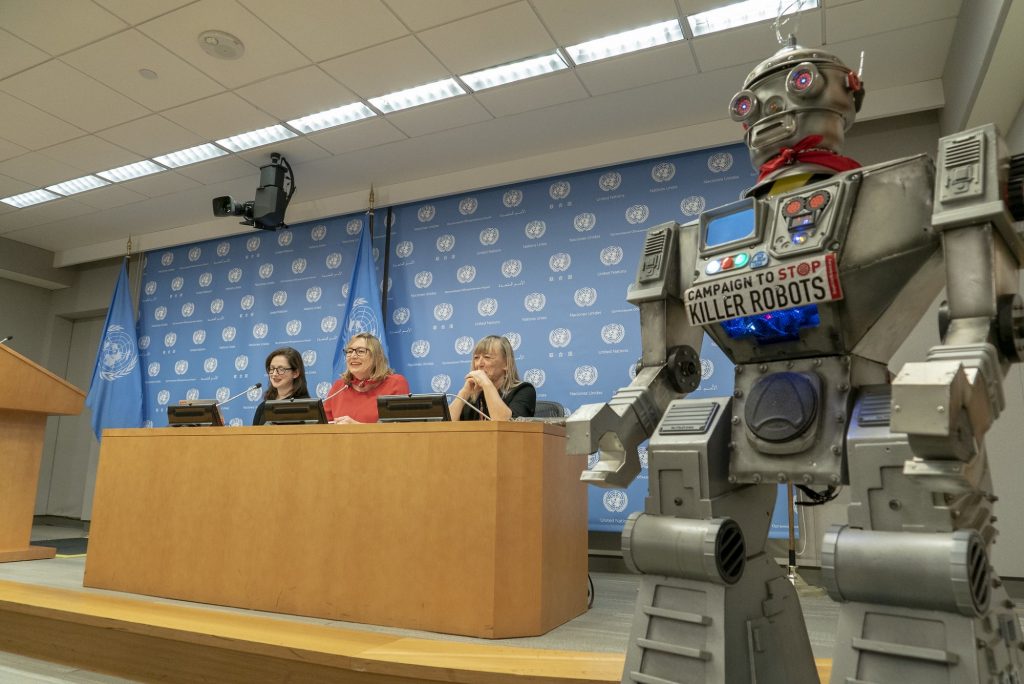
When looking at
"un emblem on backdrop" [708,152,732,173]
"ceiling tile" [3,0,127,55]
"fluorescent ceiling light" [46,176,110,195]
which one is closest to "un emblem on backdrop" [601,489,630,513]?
"un emblem on backdrop" [708,152,732,173]

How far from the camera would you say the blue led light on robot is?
1185 millimetres

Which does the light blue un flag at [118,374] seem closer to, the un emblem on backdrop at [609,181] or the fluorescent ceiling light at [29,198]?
the fluorescent ceiling light at [29,198]

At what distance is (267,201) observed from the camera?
448cm

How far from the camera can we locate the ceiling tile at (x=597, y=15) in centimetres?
300

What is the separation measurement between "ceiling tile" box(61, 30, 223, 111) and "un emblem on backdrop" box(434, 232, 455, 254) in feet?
5.61

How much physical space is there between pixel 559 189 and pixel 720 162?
3.51 feet

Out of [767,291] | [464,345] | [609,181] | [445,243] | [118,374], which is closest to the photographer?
[767,291]

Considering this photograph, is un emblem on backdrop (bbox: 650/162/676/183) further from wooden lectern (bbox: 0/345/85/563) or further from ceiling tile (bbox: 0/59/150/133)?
wooden lectern (bbox: 0/345/85/563)

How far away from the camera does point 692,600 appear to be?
1107mm

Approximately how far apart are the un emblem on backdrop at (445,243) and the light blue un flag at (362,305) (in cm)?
52

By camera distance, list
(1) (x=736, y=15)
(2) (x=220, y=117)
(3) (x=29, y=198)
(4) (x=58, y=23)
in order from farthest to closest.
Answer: (3) (x=29, y=198)
(2) (x=220, y=117)
(4) (x=58, y=23)
(1) (x=736, y=15)

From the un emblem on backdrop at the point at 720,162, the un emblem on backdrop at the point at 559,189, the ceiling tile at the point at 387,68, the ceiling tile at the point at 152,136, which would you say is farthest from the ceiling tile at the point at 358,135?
the un emblem on backdrop at the point at 720,162

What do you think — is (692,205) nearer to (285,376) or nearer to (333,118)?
(333,118)

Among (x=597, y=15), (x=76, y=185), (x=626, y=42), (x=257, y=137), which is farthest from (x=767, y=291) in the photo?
(x=76, y=185)
